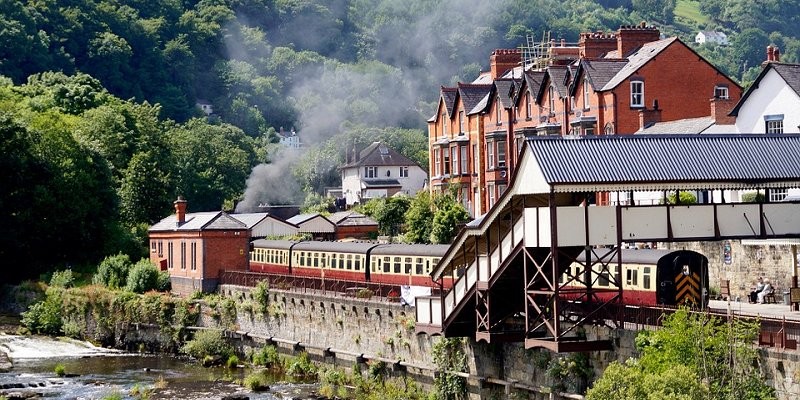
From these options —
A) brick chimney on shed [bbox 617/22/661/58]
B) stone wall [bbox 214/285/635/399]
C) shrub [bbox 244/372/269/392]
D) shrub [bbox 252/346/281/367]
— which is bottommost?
shrub [bbox 244/372/269/392]

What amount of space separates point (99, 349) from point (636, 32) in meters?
28.9

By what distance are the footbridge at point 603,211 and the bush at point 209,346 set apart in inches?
944

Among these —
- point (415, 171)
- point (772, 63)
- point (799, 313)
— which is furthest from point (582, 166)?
point (415, 171)

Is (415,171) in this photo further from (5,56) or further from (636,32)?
(636,32)

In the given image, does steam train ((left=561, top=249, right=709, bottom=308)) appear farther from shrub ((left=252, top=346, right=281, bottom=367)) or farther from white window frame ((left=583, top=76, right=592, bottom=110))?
white window frame ((left=583, top=76, right=592, bottom=110))

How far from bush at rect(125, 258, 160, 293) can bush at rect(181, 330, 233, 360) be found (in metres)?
8.56

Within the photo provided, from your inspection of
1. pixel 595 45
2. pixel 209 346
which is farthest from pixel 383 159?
pixel 209 346

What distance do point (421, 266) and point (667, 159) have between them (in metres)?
20.6

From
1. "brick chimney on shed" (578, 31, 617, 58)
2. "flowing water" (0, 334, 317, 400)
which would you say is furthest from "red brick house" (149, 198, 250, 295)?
"brick chimney on shed" (578, 31, 617, 58)

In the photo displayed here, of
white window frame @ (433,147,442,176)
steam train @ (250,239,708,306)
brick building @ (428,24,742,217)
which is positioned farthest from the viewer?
white window frame @ (433,147,442,176)

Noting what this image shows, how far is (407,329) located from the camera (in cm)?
4447

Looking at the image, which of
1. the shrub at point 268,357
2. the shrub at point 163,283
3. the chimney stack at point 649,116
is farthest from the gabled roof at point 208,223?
the chimney stack at point 649,116

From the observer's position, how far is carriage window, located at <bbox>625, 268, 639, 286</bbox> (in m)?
38.6

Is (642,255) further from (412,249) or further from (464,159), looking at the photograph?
(464,159)
